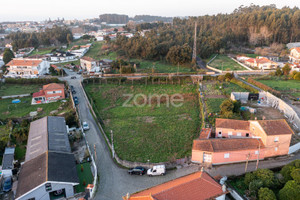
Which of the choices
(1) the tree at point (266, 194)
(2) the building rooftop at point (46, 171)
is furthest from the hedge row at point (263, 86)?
(2) the building rooftop at point (46, 171)

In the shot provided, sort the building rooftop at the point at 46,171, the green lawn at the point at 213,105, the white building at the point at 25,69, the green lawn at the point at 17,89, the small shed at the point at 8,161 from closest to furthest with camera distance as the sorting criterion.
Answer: the building rooftop at the point at 46,171, the small shed at the point at 8,161, the green lawn at the point at 213,105, the green lawn at the point at 17,89, the white building at the point at 25,69

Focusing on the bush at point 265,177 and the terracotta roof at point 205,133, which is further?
the terracotta roof at point 205,133

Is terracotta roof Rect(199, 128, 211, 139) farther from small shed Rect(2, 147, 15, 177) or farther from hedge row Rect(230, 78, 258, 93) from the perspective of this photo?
small shed Rect(2, 147, 15, 177)

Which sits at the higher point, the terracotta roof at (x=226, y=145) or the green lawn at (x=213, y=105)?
the green lawn at (x=213, y=105)

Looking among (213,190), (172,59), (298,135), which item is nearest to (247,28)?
(172,59)

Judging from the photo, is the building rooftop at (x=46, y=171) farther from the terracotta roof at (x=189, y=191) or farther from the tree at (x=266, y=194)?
the tree at (x=266, y=194)

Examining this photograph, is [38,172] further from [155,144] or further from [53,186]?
[155,144]
